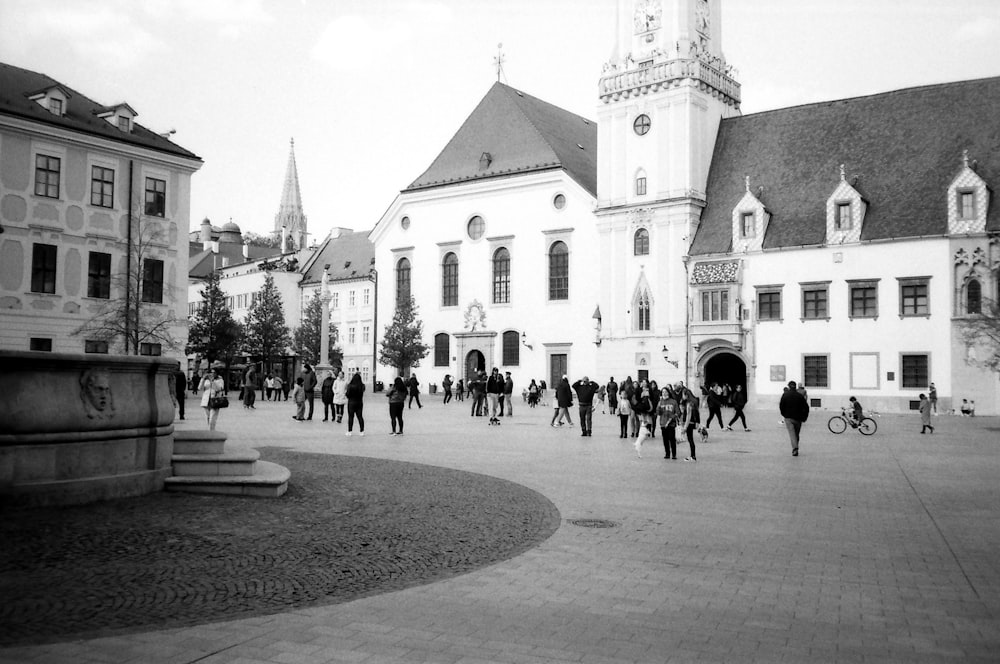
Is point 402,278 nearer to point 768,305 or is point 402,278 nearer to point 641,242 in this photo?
point 641,242

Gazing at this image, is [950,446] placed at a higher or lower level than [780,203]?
lower

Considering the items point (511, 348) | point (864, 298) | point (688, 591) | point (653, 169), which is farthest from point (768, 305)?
point (688, 591)

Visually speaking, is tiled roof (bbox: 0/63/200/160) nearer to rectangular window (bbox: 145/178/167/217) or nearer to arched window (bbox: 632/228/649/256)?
rectangular window (bbox: 145/178/167/217)

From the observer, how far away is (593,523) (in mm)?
10477

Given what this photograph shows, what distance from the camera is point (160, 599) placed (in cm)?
670

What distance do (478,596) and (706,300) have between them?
44.7 metres

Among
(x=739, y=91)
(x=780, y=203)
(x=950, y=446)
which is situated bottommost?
(x=950, y=446)

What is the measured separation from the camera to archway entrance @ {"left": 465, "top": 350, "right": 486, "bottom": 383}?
6119 centimetres

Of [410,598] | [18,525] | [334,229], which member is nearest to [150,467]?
[18,525]

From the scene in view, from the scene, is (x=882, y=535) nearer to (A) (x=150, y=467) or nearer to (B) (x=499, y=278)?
(A) (x=150, y=467)

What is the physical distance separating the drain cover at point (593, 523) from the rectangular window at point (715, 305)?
3995 cm

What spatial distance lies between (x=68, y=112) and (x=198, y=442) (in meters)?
30.3

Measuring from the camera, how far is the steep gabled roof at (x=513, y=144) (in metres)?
60.5

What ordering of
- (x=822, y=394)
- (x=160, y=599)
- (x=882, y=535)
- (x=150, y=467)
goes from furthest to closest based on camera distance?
(x=822, y=394) < (x=150, y=467) < (x=882, y=535) < (x=160, y=599)
